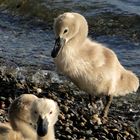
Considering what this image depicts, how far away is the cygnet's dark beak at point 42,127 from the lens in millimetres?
6218

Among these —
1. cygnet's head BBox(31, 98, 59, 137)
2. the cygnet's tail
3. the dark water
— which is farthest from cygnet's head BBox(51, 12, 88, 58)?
cygnet's head BBox(31, 98, 59, 137)

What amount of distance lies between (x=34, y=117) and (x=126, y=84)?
265 centimetres

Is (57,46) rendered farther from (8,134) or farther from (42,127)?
(42,127)

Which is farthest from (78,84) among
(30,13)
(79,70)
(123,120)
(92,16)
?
(30,13)

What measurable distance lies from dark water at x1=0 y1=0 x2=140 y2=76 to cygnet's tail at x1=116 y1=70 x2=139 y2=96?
1341 mm

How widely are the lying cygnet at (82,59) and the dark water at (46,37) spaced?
173 cm

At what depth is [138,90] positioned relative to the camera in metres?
9.59

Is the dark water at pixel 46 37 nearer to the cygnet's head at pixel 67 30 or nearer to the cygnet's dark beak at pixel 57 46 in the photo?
the cygnet's head at pixel 67 30

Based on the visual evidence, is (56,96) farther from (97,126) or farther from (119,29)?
(119,29)

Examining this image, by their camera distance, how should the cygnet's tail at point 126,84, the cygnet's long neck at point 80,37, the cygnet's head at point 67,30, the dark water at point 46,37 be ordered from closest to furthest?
the cygnet's head at point 67,30, the cygnet's long neck at point 80,37, the cygnet's tail at point 126,84, the dark water at point 46,37

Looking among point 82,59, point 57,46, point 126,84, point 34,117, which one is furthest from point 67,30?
point 34,117

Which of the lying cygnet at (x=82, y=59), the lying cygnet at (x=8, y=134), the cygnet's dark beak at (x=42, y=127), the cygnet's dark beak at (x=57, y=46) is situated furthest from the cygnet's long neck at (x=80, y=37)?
the cygnet's dark beak at (x=42, y=127)

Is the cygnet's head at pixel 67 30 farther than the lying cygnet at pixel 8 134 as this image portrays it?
Yes

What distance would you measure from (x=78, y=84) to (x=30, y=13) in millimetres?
6418
